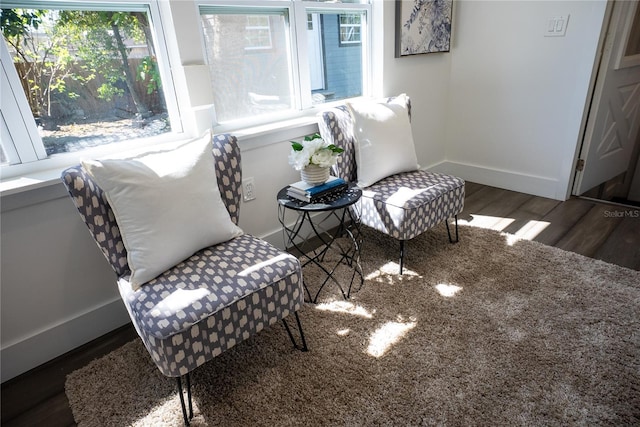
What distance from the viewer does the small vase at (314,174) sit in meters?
1.85

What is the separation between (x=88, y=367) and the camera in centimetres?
165

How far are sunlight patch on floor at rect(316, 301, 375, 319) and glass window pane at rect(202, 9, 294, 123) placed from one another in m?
1.16

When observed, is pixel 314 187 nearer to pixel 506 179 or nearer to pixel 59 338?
pixel 59 338

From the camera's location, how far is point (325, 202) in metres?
1.81

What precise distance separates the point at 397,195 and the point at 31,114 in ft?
5.64

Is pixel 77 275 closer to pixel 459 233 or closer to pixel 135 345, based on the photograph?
pixel 135 345

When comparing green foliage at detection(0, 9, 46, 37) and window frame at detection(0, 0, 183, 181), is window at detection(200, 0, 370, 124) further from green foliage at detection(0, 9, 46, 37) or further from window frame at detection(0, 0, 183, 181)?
green foliage at detection(0, 9, 46, 37)

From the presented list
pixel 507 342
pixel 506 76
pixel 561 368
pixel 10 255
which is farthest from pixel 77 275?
pixel 506 76

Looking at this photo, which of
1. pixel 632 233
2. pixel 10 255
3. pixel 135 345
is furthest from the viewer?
pixel 632 233

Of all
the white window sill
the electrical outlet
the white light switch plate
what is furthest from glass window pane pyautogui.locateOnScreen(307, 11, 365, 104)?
the white light switch plate

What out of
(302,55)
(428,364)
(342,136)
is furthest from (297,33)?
(428,364)

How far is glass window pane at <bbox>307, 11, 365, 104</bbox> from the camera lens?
96.3 inches

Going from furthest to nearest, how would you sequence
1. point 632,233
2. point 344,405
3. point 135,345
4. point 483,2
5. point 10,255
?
point 483,2, point 632,233, point 135,345, point 10,255, point 344,405

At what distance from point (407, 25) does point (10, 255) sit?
8.71 feet
